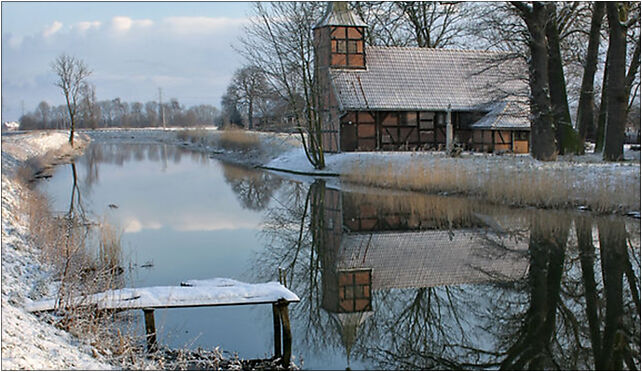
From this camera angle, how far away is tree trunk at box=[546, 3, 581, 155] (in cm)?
2064

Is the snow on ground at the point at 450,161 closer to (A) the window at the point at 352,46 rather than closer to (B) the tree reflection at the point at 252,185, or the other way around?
(B) the tree reflection at the point at 252,185

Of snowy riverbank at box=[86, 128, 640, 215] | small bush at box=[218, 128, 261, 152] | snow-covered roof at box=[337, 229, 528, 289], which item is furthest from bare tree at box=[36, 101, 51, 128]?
snow-covered roof at box=[337, 229, 528, 289]

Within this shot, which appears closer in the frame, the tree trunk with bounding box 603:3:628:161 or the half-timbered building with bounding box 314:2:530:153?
the tree trunk with bounding box 603:3:628:161

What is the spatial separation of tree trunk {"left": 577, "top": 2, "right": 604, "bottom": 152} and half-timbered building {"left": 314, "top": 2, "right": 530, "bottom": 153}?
13.1 feet

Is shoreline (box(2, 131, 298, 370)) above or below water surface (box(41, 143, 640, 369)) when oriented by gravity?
above

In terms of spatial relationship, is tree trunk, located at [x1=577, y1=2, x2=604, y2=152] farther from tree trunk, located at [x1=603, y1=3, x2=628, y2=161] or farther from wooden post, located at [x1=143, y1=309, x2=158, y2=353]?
wooden post, located at [x1=143, y1=309, x2=158, y2=353]

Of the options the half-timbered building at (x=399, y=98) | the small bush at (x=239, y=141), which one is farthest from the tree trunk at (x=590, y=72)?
the small bush at (x=239, y=141)

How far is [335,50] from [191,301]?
22.0 metres

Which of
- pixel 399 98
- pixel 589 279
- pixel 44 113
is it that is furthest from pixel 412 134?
pixel 44 113

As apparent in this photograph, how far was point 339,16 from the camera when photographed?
26531mm

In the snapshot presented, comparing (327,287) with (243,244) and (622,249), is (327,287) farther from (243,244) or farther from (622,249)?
(622,249)

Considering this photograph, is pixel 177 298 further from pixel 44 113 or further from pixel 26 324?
pixel 44 113

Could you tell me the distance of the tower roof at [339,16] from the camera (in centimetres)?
2636

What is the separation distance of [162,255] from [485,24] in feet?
41.2
